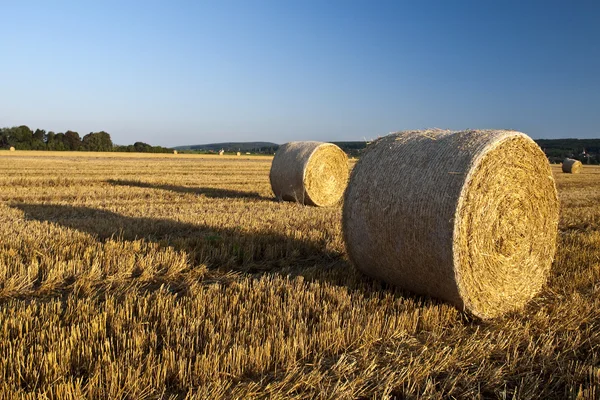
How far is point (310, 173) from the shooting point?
11.2m

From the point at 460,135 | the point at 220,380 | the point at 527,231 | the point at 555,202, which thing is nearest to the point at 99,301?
the point at 220,380

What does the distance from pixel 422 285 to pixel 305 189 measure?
671cm

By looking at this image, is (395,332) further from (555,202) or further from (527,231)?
(555,202)

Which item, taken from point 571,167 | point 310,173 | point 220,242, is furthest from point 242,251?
point 571,167

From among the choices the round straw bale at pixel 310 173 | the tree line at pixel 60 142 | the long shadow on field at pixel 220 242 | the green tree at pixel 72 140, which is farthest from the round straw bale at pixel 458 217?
the green tree at pixel 72 140

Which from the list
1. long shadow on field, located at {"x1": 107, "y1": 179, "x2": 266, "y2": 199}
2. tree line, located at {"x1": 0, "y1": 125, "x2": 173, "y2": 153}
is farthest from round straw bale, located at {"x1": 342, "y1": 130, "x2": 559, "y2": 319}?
tree line, located at {"x1": 0, "y1": 125, "x2": 173, "y2": 153}

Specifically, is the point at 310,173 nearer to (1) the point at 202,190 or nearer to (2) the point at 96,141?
(1) the point at 202,190

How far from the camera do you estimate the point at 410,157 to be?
4621 millimetres

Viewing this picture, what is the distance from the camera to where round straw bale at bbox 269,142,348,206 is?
11071 mm

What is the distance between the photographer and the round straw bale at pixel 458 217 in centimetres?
408

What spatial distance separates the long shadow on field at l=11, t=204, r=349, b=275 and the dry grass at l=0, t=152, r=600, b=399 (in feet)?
0.11

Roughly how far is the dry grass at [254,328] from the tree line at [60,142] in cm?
5651

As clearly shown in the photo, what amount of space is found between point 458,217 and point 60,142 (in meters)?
67.2

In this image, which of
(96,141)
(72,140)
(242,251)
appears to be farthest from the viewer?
(96,141)
